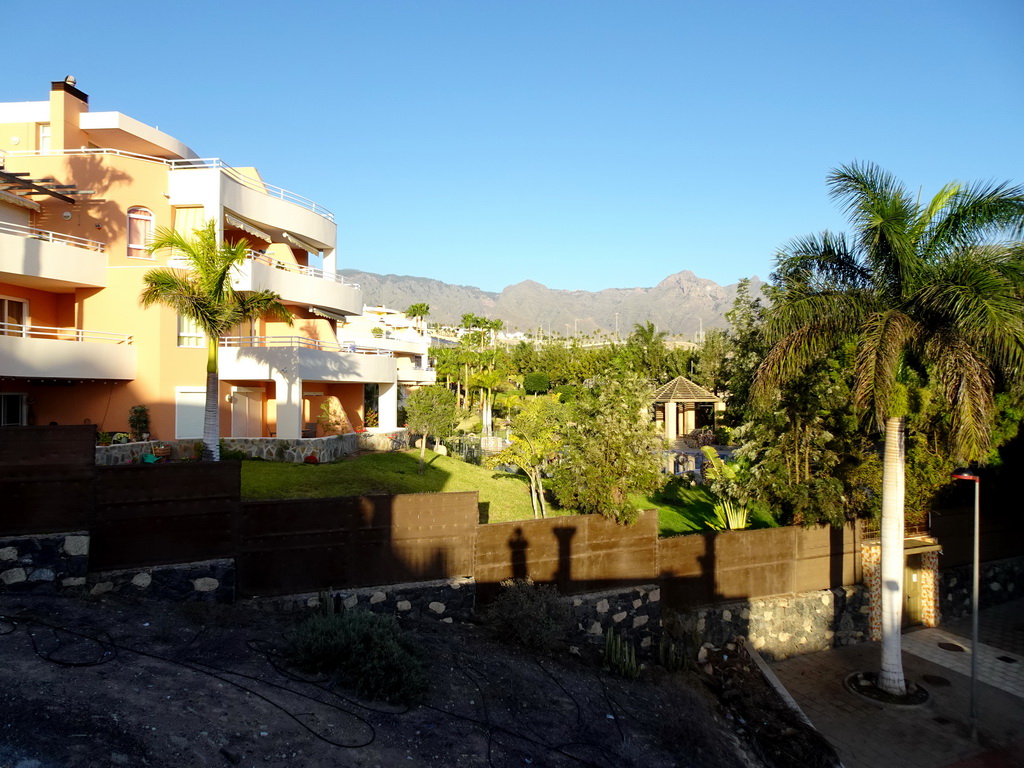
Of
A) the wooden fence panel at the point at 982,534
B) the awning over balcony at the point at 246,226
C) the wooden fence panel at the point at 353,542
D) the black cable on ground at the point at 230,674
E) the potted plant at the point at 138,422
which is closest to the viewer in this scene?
the black cable on ground at the point at 230,674

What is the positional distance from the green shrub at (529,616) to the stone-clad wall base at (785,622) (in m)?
3.01

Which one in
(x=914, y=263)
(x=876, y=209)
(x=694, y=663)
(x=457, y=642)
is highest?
(x=876, y=209)

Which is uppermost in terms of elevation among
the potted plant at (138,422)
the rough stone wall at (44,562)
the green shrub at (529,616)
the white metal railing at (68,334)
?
the white metal railing at (68,334)

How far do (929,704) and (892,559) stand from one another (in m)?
2.78

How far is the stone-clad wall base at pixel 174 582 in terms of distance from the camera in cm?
896

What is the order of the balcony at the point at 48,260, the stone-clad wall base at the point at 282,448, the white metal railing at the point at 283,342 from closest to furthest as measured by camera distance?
the balcony at the point at 48,260
the stone-clad wall base at the point at 282,448
the white metal railing at the point at 283,342

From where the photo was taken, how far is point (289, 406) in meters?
20.4

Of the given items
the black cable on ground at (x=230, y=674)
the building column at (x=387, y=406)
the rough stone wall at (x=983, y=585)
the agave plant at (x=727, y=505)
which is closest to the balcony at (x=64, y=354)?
the building column at (x=387, y=406)

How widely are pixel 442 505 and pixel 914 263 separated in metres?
9.47

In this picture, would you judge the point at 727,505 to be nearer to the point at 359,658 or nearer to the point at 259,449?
the point at 359,658

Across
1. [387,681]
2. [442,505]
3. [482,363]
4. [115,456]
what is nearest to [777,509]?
[442,505]

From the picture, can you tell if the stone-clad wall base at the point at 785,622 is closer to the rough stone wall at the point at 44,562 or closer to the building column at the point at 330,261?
the rough stone wall at the point at 44,562

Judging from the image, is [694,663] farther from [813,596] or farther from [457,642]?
[457,642]

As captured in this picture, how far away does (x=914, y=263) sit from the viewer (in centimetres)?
1141
